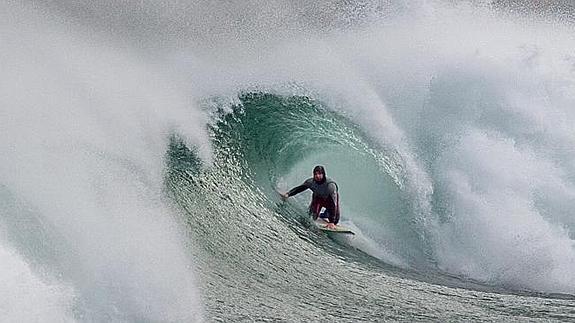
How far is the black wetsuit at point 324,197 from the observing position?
1138 centimetres

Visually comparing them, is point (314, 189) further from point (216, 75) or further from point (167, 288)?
point (167, 288)

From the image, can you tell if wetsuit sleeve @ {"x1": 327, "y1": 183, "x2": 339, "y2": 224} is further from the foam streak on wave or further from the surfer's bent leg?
the foam streak on wave

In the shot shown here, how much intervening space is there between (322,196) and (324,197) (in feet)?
0.11

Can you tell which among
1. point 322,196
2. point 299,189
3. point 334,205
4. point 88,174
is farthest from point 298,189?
point 88,174

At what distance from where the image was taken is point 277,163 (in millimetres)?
12727

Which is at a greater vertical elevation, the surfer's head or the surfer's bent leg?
the surfer's head

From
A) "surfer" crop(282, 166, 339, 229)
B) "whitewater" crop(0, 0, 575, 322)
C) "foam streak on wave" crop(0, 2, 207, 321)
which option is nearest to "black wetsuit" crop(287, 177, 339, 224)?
"surfer" crop(282, 166, 339, 229)

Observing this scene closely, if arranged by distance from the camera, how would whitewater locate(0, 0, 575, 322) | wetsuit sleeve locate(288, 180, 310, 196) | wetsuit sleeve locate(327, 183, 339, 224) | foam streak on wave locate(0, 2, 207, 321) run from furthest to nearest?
1. wetsuit sleeve locate(288, 180, 310, 196)
2. wetsuit sleeve locate(327, 183, 339, 224)
3. whitewater locate(0, 0, 575, 322)
4. foam streak on wave locate(0, 2, 207, 321)

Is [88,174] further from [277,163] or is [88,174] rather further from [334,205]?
[277,163]

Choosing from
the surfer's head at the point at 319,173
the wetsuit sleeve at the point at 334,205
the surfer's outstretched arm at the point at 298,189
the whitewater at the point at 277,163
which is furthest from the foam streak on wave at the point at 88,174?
the wetsuit sleeve at the point at 334,205

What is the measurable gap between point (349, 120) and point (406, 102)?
98cm

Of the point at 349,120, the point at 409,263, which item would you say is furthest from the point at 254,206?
the point at 349,120

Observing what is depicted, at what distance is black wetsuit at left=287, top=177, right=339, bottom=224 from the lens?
11.4 m

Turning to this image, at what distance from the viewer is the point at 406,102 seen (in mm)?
14289
